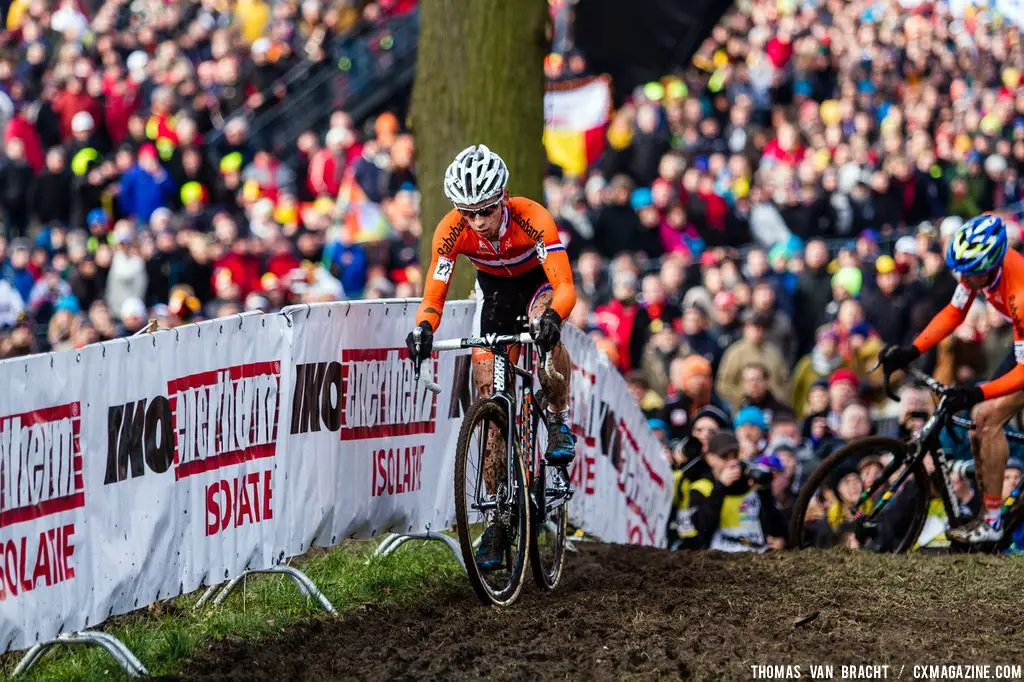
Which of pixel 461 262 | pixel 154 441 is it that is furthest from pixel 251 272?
pixel 154 441

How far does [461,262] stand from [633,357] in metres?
4.83

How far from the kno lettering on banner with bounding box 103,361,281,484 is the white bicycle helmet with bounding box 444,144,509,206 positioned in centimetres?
128

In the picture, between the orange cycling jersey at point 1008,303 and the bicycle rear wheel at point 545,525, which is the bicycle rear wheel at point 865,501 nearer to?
the orange cycling jersey at point 1008,303

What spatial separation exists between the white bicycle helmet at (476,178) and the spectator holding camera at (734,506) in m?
3.92

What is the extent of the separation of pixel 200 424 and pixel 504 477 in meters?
1.57

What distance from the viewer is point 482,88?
12.3 metres

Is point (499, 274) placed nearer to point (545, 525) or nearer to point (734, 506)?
point (545, 525)

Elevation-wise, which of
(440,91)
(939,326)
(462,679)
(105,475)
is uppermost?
(440,91)

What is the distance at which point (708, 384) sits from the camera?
14.3 m

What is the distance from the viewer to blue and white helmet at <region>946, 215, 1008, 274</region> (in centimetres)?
1016

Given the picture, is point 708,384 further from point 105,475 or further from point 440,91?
point 105,475

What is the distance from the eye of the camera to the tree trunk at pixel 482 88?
12258 millimetres

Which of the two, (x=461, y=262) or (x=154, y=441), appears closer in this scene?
(x=154, y=441)

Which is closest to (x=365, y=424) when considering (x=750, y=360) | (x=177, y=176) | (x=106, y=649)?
(x=106, y=649)
